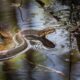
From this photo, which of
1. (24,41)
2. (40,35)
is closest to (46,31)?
(40,35)

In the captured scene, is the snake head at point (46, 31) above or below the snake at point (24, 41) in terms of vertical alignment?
above

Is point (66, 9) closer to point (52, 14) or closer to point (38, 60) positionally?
point (52, 14)

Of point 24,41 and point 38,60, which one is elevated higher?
point 24,41

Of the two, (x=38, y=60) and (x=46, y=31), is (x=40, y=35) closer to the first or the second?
(x=46, y=31)

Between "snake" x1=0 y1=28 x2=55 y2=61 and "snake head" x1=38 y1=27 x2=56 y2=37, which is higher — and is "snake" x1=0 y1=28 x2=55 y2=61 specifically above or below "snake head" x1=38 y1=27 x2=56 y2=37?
below

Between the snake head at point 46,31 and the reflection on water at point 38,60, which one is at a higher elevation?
the snake head at point 46,31

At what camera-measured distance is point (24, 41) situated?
2.40m

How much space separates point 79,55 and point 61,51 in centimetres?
14

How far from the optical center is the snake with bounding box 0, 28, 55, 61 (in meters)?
2.38

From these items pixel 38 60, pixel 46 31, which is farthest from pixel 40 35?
pixel 38 60

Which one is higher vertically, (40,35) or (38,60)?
(40,35)

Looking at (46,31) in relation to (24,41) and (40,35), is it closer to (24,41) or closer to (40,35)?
→ (40,35)

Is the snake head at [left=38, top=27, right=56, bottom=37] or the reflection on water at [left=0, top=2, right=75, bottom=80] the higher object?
the snake head at [left=38, top=27, right=56, bottom=37]

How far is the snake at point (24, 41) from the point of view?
93.7 inches
